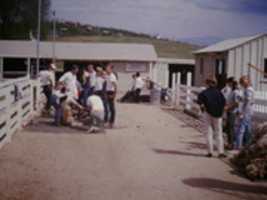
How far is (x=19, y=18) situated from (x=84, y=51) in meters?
23.6

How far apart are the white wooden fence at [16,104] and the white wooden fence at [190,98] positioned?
5.32m

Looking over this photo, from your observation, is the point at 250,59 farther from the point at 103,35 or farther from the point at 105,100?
the point at 103,35

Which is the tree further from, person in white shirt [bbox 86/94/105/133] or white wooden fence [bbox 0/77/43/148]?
person in white shirt [bbox 86/94/105/133]

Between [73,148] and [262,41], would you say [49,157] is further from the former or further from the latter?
[262,41]

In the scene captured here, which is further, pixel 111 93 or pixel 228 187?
pixel 111 93

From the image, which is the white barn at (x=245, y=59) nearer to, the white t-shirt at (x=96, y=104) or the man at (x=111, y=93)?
the man at (x=111, y=93)

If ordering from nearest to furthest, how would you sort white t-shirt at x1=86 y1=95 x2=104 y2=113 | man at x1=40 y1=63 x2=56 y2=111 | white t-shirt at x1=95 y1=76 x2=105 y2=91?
white t-shirt at x1=86 y1=95 x2=104 y2=113
white t-shirt at x1=95 y1=76 x2=105 y2=91
man at x1=40 y1=63 x2=56 y2=111

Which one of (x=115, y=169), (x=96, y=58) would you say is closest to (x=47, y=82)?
(x=115, y=169)

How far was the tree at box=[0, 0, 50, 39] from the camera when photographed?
6016 cm

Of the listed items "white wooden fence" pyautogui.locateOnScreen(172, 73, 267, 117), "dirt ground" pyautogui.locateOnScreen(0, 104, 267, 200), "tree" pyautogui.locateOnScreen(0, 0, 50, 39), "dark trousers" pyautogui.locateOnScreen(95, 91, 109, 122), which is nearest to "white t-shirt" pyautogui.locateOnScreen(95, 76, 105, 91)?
"dark trousers" pyautogui.locateOnScreen(95, 91, 109, 122)

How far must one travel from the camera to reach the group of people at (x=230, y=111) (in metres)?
10.9

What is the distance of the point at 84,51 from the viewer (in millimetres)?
40688

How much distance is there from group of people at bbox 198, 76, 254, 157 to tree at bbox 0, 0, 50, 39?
49.2 meters

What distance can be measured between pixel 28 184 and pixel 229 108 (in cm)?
520
